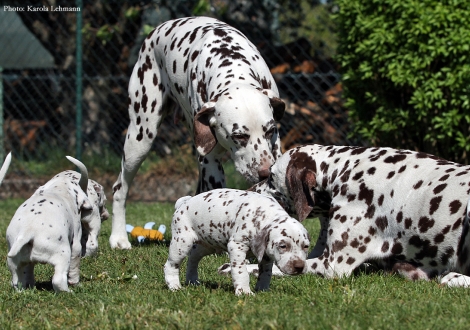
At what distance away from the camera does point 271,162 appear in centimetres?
604

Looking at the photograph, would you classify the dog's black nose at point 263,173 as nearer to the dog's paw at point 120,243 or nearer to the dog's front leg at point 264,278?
the dog's front leg at point 264,278

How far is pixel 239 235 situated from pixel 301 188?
54.4 inches

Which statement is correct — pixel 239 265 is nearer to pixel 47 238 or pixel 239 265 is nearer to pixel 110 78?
pixel 47 238

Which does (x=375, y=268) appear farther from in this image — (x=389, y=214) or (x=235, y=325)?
(x=235, y=325)

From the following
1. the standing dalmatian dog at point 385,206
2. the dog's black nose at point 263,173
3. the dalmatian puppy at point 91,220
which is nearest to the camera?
the standing dalmatian dog at point 385,206

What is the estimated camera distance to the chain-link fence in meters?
10.6

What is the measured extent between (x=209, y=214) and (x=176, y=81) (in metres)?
2.78

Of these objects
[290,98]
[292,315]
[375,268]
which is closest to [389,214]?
[375,268]

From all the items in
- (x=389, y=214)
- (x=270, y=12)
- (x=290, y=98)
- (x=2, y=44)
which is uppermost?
(x=389, y=214)

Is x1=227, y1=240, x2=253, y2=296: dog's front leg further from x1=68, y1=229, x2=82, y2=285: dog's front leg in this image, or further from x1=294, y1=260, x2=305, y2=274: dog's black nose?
x1=68, y1=229, x2=82, y2=285: dog's front leg

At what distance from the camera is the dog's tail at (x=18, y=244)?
4461 mm

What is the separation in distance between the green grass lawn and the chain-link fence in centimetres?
545

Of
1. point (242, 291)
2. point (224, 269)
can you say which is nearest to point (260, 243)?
point (242, 291)

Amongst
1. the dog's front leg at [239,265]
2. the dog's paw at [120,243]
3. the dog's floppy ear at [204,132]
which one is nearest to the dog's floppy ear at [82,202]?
the dog's floppy ear at [204,132]
